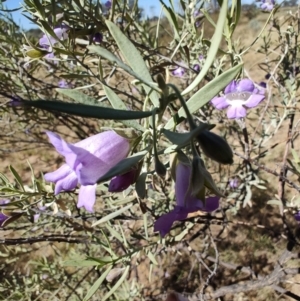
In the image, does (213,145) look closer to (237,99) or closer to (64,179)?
(64,179)

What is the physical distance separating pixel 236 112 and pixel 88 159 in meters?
0.71

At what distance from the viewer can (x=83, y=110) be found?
46 centimetres

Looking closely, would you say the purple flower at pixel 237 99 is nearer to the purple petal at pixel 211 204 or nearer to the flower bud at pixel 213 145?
the purple petal at pixel 211 204

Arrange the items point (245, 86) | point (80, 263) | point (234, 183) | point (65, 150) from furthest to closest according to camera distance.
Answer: point (234, 183), point (245, 86), point (80, 263), point (65, 150)

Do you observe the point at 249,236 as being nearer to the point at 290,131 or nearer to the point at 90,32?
the point at 290,131

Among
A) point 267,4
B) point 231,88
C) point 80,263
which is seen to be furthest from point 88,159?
point 267,4

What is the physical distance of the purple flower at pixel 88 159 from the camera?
557 millimetres

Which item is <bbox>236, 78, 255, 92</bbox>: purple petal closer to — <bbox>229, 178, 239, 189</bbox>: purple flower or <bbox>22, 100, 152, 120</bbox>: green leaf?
<bbox>22, 100, 152, 120</bbox>: green leaf

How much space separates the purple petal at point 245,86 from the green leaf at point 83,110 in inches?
26.7

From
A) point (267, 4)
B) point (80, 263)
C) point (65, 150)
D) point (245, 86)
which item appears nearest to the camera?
point (65, 150)

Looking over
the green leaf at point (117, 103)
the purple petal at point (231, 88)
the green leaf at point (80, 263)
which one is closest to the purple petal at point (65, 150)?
the green leaf at point (117, 103)

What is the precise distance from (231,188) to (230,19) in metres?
1.42

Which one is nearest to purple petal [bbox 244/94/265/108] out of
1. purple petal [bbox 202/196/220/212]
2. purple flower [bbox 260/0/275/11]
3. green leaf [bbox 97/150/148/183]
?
purple petal [bbox 202/196/220/212]

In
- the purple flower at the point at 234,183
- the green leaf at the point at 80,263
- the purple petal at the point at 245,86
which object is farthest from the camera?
the purple flower at the point at 234,183
